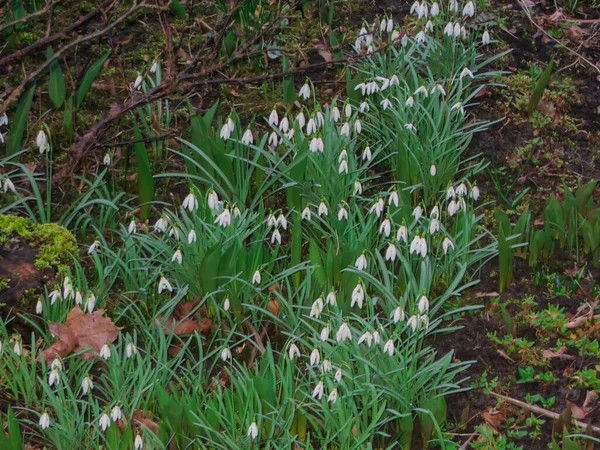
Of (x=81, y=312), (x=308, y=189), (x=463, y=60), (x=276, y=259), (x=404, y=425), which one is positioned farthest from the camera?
(x=463, y=60)

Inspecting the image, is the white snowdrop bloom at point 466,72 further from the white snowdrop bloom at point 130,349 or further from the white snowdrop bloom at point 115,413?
the white snowdrop bloom at point 115,413

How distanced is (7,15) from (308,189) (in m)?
2.25

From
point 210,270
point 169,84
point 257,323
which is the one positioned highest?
point 169,84

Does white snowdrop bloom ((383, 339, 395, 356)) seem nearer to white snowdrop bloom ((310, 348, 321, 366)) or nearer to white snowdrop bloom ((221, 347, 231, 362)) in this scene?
white snowdrop bloom ((310, 348, 321, 366))

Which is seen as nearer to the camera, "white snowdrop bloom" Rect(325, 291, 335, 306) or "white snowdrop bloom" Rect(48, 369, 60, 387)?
"white snowdrop bloom" Rect(48, 369, 60, 387)

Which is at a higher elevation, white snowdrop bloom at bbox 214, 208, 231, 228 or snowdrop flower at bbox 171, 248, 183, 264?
white snowdrop bloom at bbox 214, 208, 231, 228

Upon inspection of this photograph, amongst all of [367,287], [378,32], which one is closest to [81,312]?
[367,287]

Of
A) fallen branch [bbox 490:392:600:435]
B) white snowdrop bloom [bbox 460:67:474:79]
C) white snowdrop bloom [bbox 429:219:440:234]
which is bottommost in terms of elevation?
fallen branch [bbox 490:392:600:435]

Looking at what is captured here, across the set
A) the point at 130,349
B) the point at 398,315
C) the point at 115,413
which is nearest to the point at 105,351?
the point at 130,349

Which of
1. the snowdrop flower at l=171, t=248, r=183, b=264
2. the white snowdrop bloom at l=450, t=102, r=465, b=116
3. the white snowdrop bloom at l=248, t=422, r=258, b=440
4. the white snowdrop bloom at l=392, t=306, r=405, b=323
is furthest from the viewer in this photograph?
the white snowdrop bloom at l=450, t=102, r=465, b=116

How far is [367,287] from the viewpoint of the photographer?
370 cm

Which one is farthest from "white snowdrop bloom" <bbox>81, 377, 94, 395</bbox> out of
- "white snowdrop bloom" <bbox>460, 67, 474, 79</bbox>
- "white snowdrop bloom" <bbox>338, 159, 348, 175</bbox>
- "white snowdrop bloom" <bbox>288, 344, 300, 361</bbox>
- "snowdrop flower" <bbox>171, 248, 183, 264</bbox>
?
"white snowdrop bloom" <bbox>460, 67, 474, 79</bbox>

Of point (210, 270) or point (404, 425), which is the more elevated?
point (210, 270)

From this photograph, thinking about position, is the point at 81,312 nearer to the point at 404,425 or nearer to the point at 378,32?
the point at 404,425
